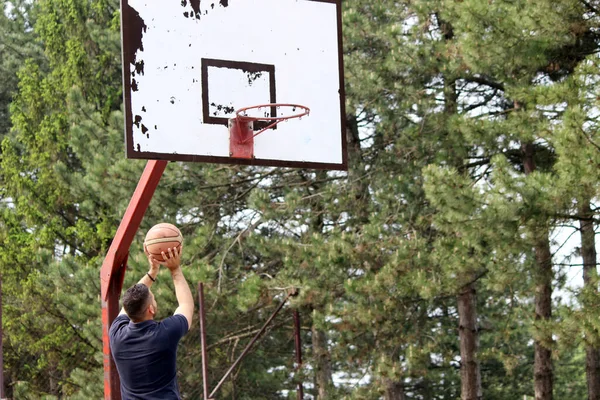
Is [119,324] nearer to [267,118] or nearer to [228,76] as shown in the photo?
[267,118]

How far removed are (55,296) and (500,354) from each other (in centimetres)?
754

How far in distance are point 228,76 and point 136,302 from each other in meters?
4.45

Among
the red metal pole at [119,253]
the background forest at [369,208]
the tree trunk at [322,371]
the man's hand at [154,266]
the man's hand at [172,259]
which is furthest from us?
the tree trunk at [322,371]

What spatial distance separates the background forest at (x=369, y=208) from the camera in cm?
1336

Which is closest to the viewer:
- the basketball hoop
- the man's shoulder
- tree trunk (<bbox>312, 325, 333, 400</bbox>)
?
the man's shoulder

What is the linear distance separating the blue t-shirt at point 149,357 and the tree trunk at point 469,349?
504 inches

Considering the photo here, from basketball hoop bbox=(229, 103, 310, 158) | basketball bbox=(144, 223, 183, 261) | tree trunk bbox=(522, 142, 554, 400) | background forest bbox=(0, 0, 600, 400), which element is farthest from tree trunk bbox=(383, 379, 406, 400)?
basketball bbox=(144, 223, 183, 261)

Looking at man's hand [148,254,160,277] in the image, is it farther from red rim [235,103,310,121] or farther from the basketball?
red rim [235,103,310,121]

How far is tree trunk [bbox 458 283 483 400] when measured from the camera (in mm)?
18280

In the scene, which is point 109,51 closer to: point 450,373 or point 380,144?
point 380,144

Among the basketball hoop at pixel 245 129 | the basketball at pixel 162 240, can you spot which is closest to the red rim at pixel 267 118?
the basketball hoop at pixel 245 129

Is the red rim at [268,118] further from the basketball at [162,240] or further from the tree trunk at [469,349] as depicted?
the tree trunk at [469,349]

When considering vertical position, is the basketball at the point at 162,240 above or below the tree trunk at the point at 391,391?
above

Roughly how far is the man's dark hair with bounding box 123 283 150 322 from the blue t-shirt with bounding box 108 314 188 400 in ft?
0.18
